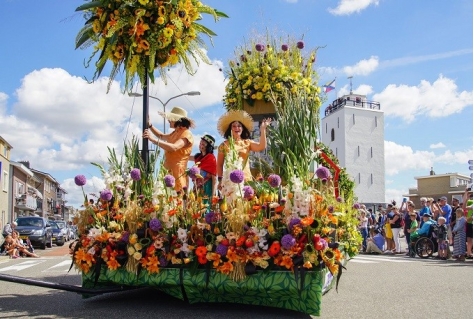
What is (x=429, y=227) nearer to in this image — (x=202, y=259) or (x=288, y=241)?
(x=288, y=241)

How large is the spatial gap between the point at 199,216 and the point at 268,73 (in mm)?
3784

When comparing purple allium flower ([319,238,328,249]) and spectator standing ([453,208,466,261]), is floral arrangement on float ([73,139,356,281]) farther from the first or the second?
spectator standing ([453,208,466,261])

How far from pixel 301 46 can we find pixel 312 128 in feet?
8.96

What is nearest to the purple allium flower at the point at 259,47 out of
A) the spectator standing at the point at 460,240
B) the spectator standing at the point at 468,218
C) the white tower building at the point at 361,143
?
the spectator standing at the point at 468,218

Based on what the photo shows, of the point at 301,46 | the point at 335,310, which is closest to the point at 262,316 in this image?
the point at 335,310

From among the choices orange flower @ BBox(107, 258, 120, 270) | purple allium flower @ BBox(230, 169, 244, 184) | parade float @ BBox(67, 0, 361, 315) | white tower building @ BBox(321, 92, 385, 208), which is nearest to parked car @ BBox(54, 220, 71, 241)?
parade float @ BBox(67, 0, 361, 315)

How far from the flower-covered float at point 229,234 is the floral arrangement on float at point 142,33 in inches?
53.9

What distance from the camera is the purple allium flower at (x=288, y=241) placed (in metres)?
5.36

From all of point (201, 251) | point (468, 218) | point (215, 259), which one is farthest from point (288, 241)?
point (468, 218)

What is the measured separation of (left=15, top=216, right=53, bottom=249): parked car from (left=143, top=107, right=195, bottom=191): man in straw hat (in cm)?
2099

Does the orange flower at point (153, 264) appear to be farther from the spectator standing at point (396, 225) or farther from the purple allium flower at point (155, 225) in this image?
the spectator standing at point (396, 225)

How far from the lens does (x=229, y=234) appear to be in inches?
223

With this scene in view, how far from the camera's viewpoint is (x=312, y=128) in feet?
22.5

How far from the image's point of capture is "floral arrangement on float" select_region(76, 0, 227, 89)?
6855mm
